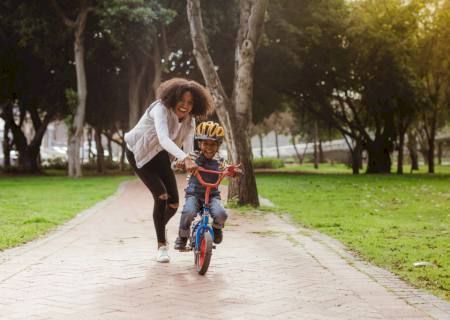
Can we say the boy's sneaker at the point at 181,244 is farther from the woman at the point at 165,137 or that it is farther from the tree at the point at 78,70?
the tree at the point at 78,70

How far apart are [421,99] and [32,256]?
2781cm

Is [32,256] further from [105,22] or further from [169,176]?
[105,22]

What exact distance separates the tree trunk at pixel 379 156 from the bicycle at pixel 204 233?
30090 millimetres

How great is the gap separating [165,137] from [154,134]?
1.24ft

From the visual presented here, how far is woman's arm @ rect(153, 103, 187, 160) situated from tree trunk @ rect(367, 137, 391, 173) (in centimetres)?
3017

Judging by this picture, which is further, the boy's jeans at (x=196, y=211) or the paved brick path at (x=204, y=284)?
the boy's jeans at (x=196, y=211)

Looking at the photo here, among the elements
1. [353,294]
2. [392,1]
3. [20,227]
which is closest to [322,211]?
[20,227]

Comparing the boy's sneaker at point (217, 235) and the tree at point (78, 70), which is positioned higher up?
the tree at point (78, 70)

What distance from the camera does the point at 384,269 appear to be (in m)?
6.70

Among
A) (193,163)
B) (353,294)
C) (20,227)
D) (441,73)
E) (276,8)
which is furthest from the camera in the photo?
(441,73)

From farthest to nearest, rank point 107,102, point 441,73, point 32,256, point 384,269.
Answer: point 107,102 → point 441,73 → point 32,256 → point 384,269

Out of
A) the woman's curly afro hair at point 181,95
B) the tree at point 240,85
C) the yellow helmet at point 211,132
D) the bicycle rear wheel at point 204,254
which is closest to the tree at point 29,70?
the tree at point 240,85

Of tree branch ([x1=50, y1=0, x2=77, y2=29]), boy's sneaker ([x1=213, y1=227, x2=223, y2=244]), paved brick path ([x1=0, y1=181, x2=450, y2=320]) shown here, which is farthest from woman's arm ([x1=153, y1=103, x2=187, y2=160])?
tree branch ([x1=50, y1=0, x2=77, y2=29])

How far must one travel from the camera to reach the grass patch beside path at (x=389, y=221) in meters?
6.89
